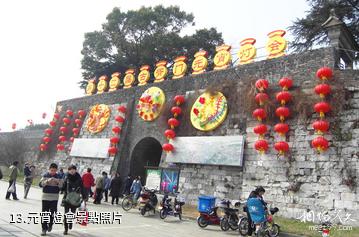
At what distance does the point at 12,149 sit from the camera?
1040 inches

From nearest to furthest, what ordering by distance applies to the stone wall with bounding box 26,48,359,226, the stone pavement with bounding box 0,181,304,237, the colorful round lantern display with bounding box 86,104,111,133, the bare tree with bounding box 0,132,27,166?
the stone pavement with bounding box 0,181,304,237
the stone wall with bounding box 26,48,359,226
the colorful round lantern display with bounding box 86,104,111,133
the bare tree with bounding box 0,132,27,166

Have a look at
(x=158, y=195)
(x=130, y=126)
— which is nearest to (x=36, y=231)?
(x=158, y=195)

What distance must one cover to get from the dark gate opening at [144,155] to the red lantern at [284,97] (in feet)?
23.5

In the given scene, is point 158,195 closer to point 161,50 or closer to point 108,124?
point 108,124

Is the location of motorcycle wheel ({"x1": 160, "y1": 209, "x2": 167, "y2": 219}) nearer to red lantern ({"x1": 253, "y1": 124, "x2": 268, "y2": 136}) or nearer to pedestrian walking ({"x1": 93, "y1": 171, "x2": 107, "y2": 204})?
pedestrian walking ({"x1": 93, "y1": 171, "x2": 107, "y2": 204})

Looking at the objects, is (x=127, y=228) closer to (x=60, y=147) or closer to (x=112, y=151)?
(x=112, y=151)

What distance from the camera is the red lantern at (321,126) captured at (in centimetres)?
1018

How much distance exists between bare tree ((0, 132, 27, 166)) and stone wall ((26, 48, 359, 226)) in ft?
49.5

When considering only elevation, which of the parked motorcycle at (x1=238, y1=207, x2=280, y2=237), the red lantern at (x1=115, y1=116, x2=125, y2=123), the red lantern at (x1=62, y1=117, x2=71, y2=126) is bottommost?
the parked motorcycle at (x1=238, y1=207, x2=280, y2=237)

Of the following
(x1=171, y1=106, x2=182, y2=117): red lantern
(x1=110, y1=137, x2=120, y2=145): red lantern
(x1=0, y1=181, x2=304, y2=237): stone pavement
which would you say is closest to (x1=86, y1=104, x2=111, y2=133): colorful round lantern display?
(x1=110, y1=137, x2=120, y2=145): red lantern

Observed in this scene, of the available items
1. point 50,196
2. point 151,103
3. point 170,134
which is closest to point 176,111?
point 170,134

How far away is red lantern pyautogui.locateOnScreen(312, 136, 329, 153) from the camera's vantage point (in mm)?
10062

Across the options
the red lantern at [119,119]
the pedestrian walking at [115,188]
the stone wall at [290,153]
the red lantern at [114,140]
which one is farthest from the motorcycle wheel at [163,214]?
the red lantern at [119,119]

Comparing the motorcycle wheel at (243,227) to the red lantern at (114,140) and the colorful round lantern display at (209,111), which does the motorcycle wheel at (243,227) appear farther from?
the red lantern at (114,140)
